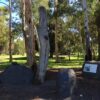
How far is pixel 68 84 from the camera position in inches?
441

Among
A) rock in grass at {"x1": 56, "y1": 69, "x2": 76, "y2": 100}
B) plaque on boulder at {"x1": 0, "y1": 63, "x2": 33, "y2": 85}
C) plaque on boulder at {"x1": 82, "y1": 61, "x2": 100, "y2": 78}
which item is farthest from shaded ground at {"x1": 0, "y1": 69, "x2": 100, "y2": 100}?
plaque on boulder at {"x1": 0, "y1": 63, "x2": 33, "y2": 85}

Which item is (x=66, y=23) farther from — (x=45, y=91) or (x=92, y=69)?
(x=45, y=91)

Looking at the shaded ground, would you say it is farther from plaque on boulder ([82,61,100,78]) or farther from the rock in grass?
plaque on boulder ([82,61,100,78])

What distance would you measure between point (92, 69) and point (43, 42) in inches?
89.8

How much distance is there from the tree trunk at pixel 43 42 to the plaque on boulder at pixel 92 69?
5.60 ft

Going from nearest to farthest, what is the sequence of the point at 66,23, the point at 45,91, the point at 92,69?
the point at 45,91 < the point at 92,69 < the point at 66,23

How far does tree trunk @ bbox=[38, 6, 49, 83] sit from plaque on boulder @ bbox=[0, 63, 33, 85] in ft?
1.73

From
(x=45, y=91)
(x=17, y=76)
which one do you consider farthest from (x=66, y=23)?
(x=45, y=91)

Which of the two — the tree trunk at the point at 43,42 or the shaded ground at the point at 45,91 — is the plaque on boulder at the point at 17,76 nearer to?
the tree trunk at the point at 43,42

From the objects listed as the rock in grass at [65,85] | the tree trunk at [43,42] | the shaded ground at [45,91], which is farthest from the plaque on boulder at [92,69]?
the rock in grass at [65,85]

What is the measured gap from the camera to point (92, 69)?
47.3 ft

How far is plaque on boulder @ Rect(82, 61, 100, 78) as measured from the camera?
1413cm

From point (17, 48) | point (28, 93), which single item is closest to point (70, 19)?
point (28, 93)

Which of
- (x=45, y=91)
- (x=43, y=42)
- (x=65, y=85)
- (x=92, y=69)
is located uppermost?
(x=43, y=42)
